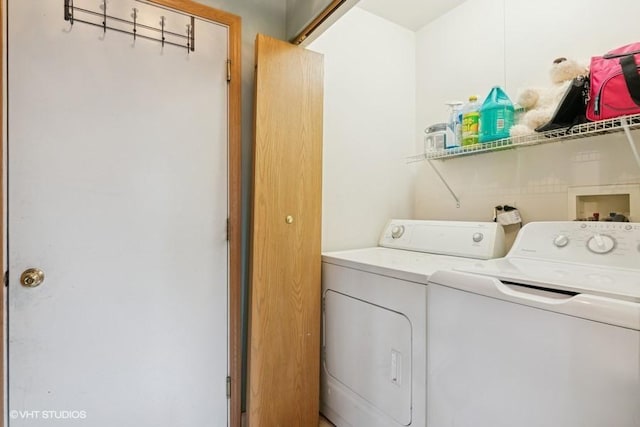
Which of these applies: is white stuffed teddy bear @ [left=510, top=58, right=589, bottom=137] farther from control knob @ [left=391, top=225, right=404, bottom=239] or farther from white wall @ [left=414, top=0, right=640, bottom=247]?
control knob @ [left=391, top=225, right=404, bottom=239]

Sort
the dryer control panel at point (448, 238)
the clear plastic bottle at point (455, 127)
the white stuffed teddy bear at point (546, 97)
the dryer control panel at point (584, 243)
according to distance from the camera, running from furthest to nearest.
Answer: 1. the clear plastic bottle at point (455, 127)
2. the dryer control panel at point (448, 238)
3. the white stuffed teddy bear at point (546, 97)
4. the dryer control panel at point (584, 243)

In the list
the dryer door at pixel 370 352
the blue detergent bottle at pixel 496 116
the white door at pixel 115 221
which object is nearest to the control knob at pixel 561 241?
the blue detergent bottle at pixel 496 116

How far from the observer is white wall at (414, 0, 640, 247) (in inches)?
59.7

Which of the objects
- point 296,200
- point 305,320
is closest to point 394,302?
point 305,320

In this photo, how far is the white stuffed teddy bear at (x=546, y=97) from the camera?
4.94ft

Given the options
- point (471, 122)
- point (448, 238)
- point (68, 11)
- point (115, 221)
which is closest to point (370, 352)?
point (448, 238)

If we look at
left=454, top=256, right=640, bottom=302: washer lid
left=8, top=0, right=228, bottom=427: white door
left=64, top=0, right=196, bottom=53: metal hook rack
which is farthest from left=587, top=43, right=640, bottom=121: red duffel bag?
left=64, top=0, right=196, bottom=53: metal hook rack

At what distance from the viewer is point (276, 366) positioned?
5.34ft

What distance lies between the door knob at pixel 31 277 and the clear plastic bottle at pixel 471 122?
2.18m

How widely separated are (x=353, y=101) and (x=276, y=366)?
1.72 meters

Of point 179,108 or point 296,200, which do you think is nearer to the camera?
point 179,108

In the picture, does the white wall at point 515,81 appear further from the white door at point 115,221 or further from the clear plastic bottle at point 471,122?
the white door at point 115,221

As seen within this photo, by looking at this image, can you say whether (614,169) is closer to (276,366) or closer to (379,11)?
(379,11)

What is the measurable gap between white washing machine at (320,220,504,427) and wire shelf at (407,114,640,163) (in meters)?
0.45
